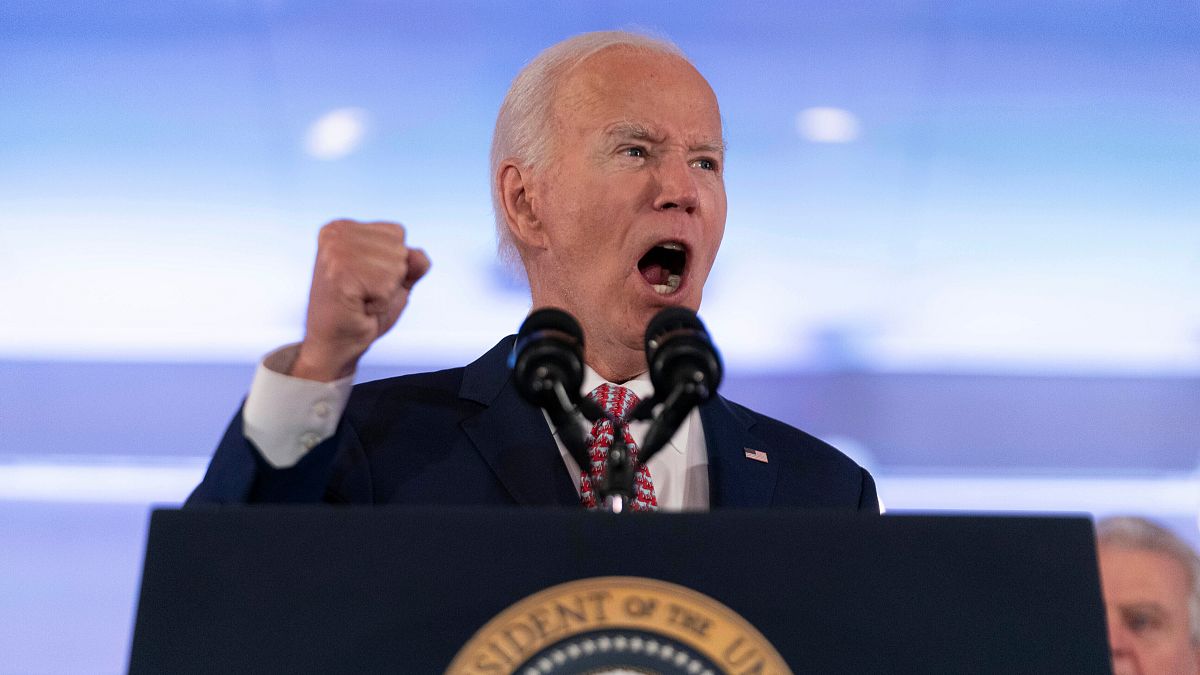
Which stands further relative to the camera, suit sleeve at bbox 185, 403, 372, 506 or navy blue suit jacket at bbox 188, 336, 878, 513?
navy blue suit jacket at bbox 188, 336, 878, 513

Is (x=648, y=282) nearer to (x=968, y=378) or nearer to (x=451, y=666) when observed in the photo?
(x=451, y=666)

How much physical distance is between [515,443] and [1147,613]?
1631 mm

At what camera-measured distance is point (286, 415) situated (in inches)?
56.0

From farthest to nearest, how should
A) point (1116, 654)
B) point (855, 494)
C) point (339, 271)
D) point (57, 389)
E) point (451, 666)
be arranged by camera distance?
1. point (57, 389)
2. point (1116, 654)
3. point (855, 494)
4. point (339, 271)
5. point (451, 666)

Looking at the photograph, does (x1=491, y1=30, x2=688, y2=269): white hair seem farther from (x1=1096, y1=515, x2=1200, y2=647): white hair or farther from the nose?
(x1=1096, y1=515, x2=1200, y2=647): white hair

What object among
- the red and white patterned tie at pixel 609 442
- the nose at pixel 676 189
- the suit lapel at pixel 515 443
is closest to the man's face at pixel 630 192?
the nose at pixel 676 189

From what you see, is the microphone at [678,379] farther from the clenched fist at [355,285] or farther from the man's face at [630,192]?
the man's face at [630,192]

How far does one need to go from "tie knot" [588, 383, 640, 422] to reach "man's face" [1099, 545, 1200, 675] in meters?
1.28

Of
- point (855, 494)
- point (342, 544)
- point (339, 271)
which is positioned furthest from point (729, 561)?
point (855, 494)

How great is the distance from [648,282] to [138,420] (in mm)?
2163

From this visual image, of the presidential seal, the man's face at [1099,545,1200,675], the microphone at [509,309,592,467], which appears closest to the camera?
the presidential seal

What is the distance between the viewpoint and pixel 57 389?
11.8 ft

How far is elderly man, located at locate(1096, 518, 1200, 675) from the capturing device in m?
2.66

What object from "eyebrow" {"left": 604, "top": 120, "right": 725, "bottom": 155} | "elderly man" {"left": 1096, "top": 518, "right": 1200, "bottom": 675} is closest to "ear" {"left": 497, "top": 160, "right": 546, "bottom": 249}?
"eyebrow" {"left": 604, "top": 120, "right": 725, "bottom": 155}
